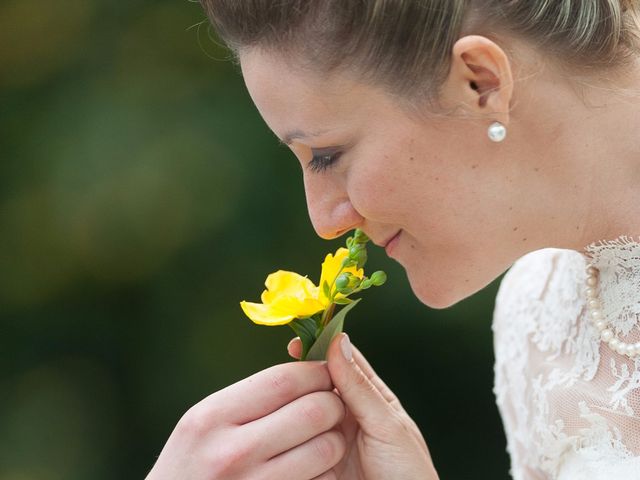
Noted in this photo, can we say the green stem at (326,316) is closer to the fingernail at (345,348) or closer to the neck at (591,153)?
the fingernail at (345,348)

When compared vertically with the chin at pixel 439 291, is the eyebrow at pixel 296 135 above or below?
above

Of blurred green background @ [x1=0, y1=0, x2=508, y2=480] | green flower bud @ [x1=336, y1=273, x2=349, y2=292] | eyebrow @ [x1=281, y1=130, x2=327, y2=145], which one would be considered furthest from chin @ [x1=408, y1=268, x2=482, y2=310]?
blurred green background @ [x1=0, y1=0, x2=508, y2=480]

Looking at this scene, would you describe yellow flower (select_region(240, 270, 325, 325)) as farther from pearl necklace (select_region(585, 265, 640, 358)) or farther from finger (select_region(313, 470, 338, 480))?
pearl necklace (select_region(585, 265, 640, 358))

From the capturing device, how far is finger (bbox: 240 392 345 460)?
183 centimetres

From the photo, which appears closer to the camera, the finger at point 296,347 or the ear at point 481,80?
the ear at point 481,80

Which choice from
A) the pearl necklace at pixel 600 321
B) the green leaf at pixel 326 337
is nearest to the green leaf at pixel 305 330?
the green leaf at pixel 326 337

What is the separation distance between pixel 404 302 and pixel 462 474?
2.21 ft

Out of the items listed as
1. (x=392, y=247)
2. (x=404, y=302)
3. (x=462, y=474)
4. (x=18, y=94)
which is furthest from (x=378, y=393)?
(x=18, y=94)

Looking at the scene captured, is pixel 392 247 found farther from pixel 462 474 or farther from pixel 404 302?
pixel 462 474

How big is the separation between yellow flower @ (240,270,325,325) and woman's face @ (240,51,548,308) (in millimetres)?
134

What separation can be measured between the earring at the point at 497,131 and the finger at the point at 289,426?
0.54m

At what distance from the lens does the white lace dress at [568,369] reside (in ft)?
6.56

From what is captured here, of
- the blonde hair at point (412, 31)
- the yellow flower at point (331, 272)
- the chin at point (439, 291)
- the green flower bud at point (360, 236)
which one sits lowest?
the chin at point (439, 291)

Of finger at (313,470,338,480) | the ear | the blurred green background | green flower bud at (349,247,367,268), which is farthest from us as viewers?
the blurred green background
